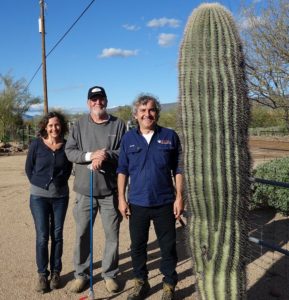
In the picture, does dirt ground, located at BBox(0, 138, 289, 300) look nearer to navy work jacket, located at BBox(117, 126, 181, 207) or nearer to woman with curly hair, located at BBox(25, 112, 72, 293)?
woman with curly hair, located at BBox(25, 112, 72, 293)

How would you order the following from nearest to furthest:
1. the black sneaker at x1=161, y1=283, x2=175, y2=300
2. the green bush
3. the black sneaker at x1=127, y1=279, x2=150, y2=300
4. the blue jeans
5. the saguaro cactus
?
the saguaro cactus < the black sneaker at x1=161, y1=283, x2=175, y2=300 < the black sneaker at x1=127, y1=279, x2=150, y2=300 < the blue jeans < the green bush

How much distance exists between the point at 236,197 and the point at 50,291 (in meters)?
2.44

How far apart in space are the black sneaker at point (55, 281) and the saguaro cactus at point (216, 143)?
192 centimetres

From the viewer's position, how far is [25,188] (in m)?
10.8

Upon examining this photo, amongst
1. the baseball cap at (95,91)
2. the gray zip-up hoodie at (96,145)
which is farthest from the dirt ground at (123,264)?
the baseball cap at (95,91)

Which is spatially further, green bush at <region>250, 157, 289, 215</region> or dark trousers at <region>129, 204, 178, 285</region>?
green bush at <region>250, 157, 289, 215</region>

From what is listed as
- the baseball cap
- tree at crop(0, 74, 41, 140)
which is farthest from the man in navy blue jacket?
tree at crop(0, 74, 41, 140)

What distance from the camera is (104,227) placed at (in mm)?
4156

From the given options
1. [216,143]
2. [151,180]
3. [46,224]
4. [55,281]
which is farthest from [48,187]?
[216,143]

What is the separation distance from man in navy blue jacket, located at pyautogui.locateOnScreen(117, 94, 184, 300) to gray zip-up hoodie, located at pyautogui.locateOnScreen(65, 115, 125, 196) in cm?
27

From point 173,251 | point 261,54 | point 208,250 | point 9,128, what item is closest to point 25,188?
point 261,54

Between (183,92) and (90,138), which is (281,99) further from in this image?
(183,92)

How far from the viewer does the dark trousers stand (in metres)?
3.68

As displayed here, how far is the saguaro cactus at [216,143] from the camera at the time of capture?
2.70 m
